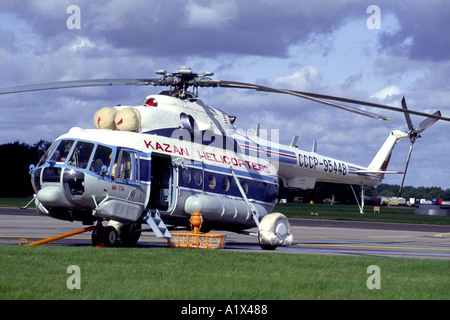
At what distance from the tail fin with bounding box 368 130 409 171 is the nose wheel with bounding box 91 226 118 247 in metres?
16.2

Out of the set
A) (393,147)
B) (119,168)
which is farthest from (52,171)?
(393,147)

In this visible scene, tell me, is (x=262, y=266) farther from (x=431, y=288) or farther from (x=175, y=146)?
(x=175, y=146)

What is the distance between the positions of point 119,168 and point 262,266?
595 centimetres

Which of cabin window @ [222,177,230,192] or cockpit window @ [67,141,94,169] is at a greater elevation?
cockpit window @ [67,141,94,169]

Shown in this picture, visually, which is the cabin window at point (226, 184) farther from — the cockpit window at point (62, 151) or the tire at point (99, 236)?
the cockpit window at point (62, 151)

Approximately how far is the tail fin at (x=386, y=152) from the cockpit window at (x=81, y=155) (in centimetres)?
1719

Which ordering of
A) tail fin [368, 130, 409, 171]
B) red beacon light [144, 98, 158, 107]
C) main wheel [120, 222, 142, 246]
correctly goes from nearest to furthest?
red beacon light [144, 98, 158, 107] < main wheel [120, 222, 142, 246] < tail fin [368, 130, 409, 171]

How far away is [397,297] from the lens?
10617 millimetres

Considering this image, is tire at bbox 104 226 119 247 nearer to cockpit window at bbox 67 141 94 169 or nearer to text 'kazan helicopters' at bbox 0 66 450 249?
text 'kazan helicopters' at bbox 0 66 450 249

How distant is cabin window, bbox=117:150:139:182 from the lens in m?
18.5

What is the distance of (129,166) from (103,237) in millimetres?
2143

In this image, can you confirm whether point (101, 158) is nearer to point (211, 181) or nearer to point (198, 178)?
point (198, 178)

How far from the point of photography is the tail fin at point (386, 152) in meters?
32.9

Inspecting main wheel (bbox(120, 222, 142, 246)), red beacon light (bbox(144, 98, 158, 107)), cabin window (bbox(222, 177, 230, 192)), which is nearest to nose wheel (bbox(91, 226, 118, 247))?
main wheel (bbox(120, 222, 142, 246))
